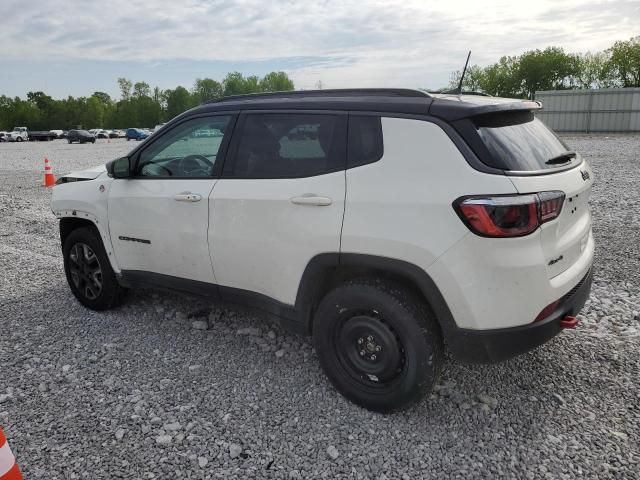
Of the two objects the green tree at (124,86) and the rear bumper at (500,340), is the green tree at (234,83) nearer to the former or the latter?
the green tree at (124,86)

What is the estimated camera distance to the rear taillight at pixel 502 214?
2547mm

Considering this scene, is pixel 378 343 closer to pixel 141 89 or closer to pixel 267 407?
pixel 267 407

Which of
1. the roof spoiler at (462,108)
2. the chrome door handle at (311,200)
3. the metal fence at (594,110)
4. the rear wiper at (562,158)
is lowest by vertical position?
the chrome door handle at (311,200)

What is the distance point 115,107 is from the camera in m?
124

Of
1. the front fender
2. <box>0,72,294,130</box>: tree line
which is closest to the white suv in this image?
the front fender

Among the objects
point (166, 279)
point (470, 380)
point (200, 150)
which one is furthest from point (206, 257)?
point (470, 380)

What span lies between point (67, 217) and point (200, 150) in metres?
1.69

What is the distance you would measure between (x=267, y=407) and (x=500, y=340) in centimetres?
148

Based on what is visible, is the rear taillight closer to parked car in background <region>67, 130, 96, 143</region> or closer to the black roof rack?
the black roof rack

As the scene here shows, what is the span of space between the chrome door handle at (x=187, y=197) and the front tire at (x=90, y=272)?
3.88ft

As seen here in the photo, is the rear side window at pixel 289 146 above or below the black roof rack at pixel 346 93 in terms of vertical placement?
below

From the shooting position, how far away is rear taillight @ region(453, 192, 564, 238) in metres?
2.55

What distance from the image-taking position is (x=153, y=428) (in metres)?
3.07

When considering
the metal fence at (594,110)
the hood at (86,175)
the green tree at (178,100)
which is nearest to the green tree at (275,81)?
the green tree at (178,100)
